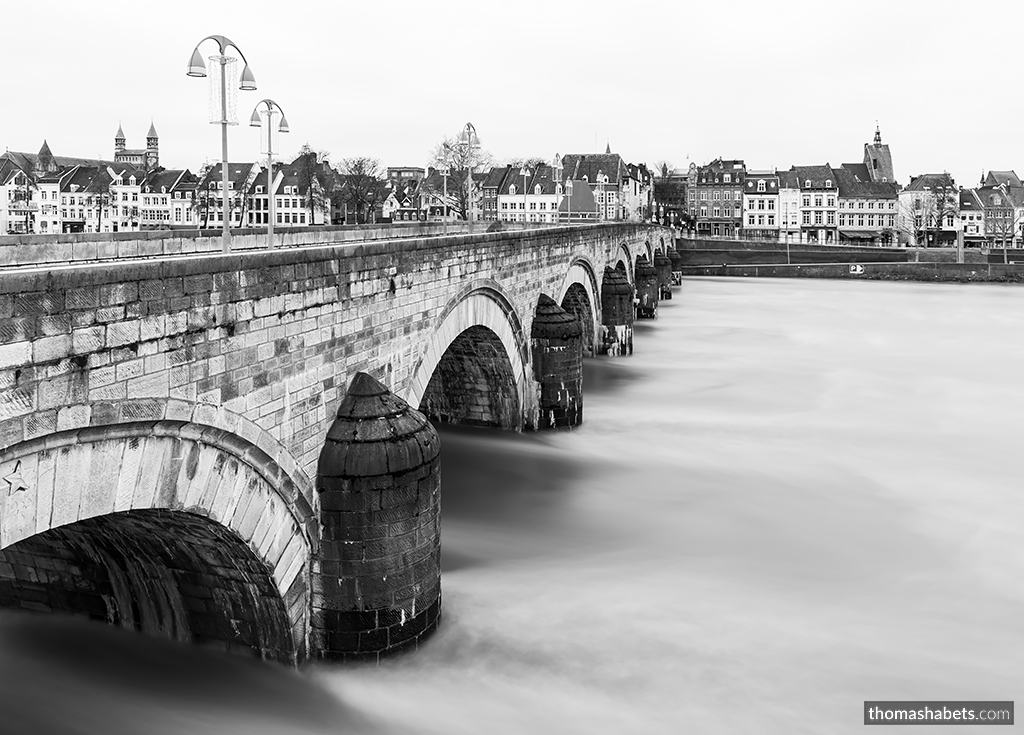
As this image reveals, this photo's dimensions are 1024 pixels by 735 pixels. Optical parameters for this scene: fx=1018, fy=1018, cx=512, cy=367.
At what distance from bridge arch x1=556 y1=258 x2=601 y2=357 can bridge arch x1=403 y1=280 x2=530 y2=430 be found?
812cm

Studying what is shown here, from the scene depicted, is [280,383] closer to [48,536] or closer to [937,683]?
[48,536]

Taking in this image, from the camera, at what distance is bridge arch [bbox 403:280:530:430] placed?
18.5m

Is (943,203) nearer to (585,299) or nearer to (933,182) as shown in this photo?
(933,182)

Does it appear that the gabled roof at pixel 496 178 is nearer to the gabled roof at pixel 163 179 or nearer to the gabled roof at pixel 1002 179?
the gabled roof at pixel 163 179

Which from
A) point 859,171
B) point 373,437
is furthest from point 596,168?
point 373,437

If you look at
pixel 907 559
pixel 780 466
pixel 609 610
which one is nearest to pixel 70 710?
pixel 609 610

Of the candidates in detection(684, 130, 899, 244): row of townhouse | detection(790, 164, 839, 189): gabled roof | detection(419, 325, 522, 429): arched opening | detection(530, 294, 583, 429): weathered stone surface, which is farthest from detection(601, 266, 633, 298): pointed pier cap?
detection(790, 164, 839, 189): gabled roof

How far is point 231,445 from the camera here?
28.5 ft

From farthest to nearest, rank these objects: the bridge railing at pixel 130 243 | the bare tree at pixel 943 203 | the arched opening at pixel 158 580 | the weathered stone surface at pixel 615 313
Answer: the bare tree at pixel 943 203 → the weathered stone surface at pixel 615 313 → the bridge railing at pixel 130 243 → the arched opening at pixel 158 580

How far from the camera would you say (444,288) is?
15.0m

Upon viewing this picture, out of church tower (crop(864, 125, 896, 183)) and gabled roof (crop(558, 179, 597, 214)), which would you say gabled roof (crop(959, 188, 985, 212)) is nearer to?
church tower (crop(864, 125, 896, 183))

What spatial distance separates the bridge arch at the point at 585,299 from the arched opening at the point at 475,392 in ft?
26.7

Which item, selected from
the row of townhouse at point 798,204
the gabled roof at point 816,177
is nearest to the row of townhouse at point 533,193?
the row of townhouse at point 798,204

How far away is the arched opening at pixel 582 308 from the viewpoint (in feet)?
104
